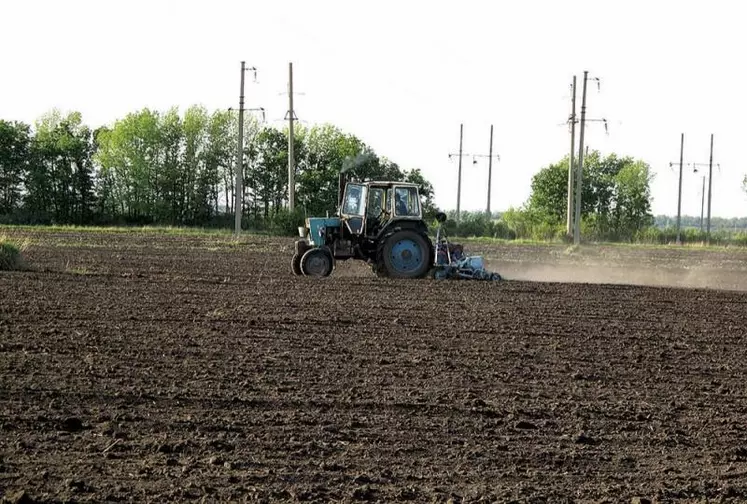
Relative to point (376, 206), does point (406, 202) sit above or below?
above

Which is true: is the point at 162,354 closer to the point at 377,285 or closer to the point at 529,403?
the point at 529,403

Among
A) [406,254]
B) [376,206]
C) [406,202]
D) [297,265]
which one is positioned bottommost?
[297,265]

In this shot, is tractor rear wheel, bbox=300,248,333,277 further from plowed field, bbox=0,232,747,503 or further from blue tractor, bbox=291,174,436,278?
plowed field, bbox=0,232,747,503

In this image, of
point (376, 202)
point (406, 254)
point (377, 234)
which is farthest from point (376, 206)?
point (406, 254)

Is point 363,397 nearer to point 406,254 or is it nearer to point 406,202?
point 406,202

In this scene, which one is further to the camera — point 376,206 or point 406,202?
point 376,206

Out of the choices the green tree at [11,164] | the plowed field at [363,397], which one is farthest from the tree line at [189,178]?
the plowed field at [363,397]

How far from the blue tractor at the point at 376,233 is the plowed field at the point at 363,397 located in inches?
123

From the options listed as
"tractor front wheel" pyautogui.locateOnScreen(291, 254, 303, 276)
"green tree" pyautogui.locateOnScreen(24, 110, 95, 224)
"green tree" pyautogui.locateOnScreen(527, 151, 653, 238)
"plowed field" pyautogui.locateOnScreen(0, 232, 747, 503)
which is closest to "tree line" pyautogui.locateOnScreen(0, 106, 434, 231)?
"green tree" pyautogui.locateOnScreen(24, 110, 95, 224)

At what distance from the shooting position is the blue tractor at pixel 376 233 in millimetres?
22750

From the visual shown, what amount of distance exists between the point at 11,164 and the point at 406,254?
53.8 metres

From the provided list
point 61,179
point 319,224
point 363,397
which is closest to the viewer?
point 363,397

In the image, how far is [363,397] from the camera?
32.4 feet

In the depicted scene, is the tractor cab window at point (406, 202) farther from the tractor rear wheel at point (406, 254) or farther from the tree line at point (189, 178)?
the tree line at point (189, 178)
